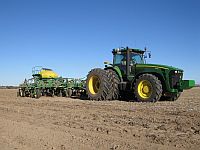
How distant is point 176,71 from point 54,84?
8.55m

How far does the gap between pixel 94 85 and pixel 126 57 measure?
88.1 inches

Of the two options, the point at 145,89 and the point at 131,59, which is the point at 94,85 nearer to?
the point at 131,59

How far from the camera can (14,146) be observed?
5.94 meters

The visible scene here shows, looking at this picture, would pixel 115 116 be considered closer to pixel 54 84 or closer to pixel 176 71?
pixel 176 71

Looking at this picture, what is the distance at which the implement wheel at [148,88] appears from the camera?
12562 millimetres

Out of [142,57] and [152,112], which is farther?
[142,57]

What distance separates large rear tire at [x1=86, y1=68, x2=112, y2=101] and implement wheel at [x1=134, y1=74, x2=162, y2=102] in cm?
160

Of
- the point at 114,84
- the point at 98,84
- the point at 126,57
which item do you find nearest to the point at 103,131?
the point at 114,84

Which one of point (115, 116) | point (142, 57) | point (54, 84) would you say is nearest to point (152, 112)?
point (115, 116)

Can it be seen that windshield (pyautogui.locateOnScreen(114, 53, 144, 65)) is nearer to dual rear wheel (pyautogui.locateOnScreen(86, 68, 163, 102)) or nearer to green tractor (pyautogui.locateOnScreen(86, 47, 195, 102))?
green tractor (pyautogui.locateOnScreen(86, 47, 195, 102))

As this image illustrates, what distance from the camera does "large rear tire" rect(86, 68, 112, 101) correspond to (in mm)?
14336

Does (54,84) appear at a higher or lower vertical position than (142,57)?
lower

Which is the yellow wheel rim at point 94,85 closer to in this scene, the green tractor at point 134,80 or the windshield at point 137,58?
the green tractor at point 134,80

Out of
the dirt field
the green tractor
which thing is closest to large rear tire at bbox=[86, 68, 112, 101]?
the green tractor
